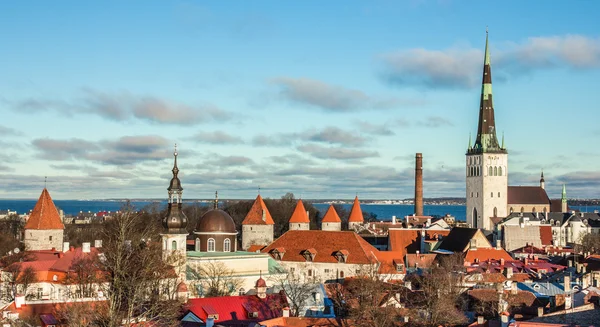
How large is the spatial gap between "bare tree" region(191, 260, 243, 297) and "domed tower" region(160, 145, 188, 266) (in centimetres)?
325

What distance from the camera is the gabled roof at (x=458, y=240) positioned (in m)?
72.3

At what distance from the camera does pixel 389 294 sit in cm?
4209

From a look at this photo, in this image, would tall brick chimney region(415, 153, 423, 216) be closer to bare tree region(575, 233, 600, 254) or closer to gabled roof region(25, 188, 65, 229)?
bare tree region(575, 233, 600, 254)

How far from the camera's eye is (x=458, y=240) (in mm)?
74938

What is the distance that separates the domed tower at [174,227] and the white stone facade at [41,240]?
2210 centimetres

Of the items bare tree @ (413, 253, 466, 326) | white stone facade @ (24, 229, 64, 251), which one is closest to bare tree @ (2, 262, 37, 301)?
white stone facade @ (24, 229, 64, 251)

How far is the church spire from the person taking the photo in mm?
109688

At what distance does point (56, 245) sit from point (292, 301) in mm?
30992

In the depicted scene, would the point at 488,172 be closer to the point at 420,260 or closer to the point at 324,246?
the point at 420,260

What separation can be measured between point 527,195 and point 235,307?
90.3 m

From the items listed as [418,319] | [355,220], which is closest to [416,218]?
[355,220]

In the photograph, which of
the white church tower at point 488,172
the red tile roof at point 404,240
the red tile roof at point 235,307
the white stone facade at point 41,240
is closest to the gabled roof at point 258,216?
the red tile roof at point 404,240

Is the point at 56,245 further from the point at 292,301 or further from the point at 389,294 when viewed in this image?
the point at 389,294

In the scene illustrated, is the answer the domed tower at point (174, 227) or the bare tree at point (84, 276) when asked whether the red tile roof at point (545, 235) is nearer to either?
the domed tower at point (174, 227)
